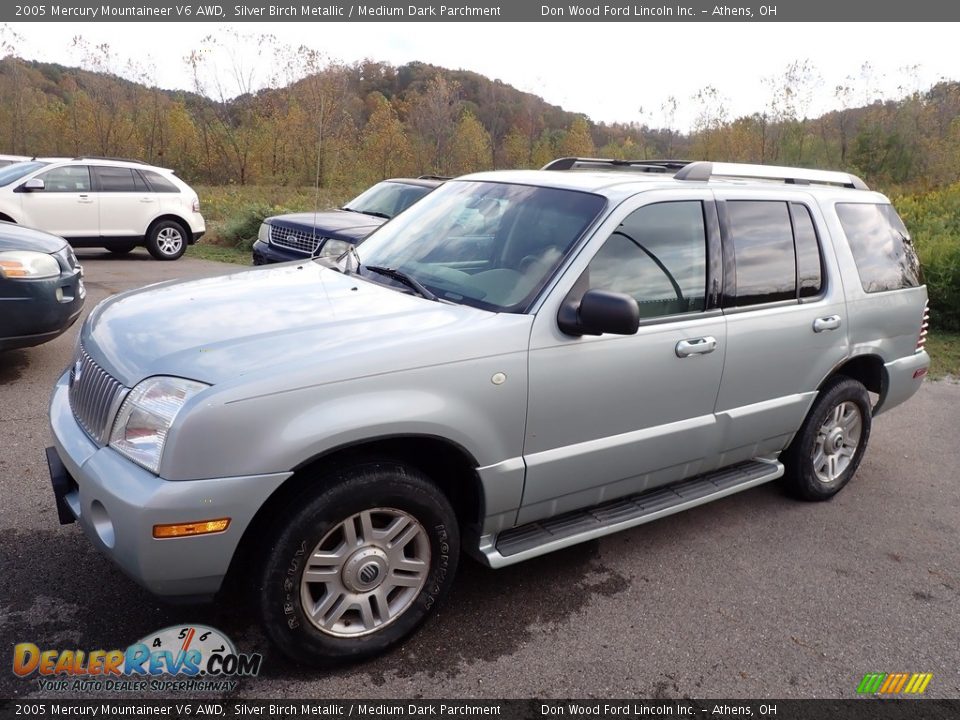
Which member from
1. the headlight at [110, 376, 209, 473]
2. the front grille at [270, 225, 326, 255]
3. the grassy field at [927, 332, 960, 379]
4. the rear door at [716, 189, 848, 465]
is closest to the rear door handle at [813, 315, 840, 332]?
the rear door at [716, 189, 848, 465]

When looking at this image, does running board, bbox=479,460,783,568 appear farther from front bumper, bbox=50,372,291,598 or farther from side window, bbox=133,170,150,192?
side window, bbox=133,170,150,192

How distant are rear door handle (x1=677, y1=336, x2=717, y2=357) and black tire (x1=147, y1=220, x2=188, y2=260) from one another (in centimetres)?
1202

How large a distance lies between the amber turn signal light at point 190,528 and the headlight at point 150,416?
0.19 m

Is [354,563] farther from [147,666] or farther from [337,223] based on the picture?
[337,223]

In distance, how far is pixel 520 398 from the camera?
2906mm

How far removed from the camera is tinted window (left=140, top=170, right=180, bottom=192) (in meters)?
13.1

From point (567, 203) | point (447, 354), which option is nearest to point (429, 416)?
point (447, 354)

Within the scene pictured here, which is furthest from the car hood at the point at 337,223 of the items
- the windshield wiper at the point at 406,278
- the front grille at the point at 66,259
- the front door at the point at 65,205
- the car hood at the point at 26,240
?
the windshield wiper at the point at 406,278

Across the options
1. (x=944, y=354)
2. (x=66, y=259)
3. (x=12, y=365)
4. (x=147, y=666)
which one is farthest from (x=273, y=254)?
(x=944, y=354)

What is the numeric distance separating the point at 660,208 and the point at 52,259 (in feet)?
15.4

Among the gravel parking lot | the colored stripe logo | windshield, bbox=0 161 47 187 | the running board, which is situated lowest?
the colored stripe logo

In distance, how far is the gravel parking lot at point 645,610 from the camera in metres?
2.79

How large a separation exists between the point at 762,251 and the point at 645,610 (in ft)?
6.37

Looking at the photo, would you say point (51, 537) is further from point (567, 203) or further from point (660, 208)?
point (660, 208)
